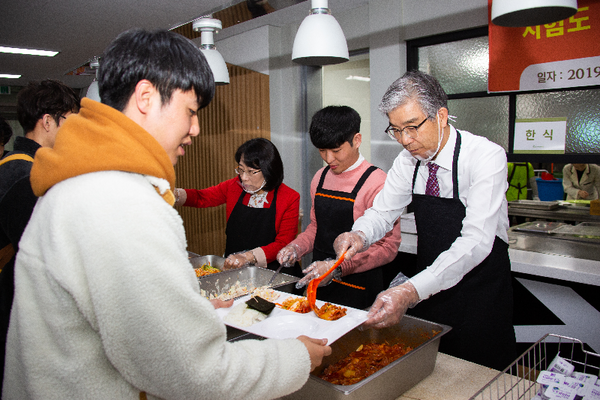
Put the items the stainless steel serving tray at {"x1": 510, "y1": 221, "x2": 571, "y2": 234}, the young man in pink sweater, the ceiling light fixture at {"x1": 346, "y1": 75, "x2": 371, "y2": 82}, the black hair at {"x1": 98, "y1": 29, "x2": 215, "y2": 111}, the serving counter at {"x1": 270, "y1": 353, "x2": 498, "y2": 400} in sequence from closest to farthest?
the black hair at {"x1": 98, "y1": 29, "x2": 215, "y2": 111} < the serving counter at {"x1": 270, "y1": 353, "x2": 498, "y2": 400} < the young man in pink sweater < the stainless steel serving tray at {"x1": 510, "y1": 221, "x2": 571, "y2": 234} < the ceiling light fixture at {"x1": 346, "y1": 75, "x2": 371, "y2": 82}

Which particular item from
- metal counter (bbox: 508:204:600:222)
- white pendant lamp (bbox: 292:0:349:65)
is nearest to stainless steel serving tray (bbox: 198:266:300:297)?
white pendant lamp (bbox: 292:0:349:65)

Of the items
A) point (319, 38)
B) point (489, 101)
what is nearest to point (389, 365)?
point (319, 38)

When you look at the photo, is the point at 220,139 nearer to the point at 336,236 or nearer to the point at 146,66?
the point at 336,236

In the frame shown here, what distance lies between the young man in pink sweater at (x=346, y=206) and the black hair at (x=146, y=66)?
4.77 feet

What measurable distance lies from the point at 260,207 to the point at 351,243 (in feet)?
3.30

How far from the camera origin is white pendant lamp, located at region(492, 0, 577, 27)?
1433 millimetres

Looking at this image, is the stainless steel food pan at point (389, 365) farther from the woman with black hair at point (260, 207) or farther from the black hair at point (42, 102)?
the black hair at point (42, 102)

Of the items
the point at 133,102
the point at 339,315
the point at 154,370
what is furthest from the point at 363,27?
the point at 154,370

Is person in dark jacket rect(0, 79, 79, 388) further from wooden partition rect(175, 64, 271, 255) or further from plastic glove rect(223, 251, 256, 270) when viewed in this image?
wooden partition rect(175, 64, 271, 255)

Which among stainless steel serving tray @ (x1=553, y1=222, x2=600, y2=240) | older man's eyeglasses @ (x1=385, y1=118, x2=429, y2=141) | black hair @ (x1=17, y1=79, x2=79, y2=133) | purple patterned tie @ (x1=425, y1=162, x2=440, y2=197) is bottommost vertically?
stainless steel serving tray @ (x1=553, y1=222, x2=600, y2=240)

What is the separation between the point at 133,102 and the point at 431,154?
53.6 inches

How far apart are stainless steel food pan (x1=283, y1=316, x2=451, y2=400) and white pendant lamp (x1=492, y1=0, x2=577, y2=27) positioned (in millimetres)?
1177

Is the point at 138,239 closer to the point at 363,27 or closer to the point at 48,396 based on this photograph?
the point at 48,396

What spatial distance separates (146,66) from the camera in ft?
2.58
